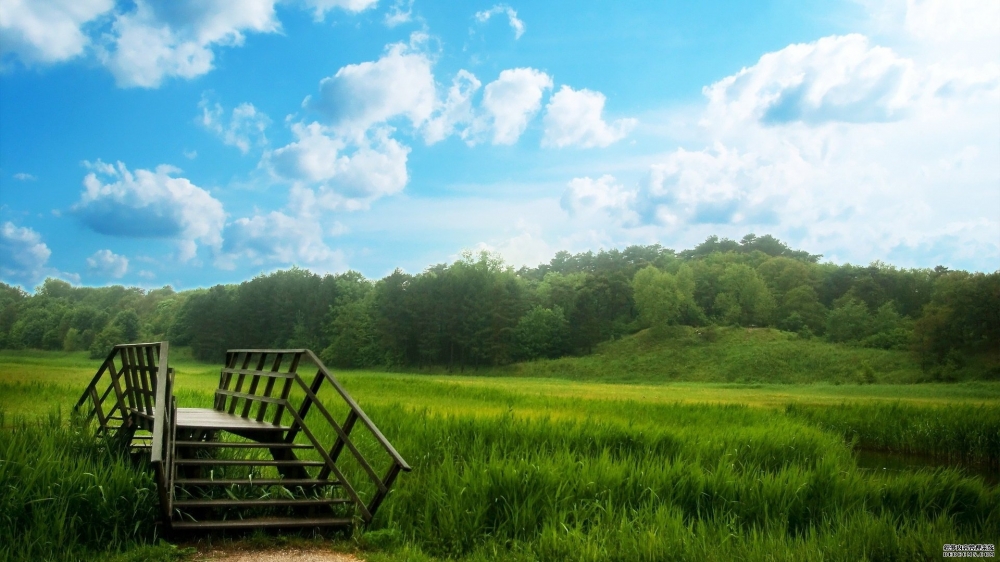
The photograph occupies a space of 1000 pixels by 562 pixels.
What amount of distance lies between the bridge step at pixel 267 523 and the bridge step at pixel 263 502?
0.21 meters

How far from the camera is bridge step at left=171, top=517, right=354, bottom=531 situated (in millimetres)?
8663

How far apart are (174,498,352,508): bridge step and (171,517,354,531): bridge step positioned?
21 centimetres

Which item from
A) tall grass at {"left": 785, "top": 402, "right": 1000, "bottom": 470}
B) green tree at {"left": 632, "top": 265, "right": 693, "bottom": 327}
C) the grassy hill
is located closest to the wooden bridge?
tall grass at {"left": 785, "top": 402, "right": 1000, "bottom": 470}

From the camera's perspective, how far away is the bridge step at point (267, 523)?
341 inches

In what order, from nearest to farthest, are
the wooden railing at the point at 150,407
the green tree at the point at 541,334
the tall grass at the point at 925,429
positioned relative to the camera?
the wooden railing at the point at 150,407 < the tall grass at the point at 925,429 < the green tree at the point at 541,334

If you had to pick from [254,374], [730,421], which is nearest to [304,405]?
[254,374]

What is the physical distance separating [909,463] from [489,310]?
64.0m

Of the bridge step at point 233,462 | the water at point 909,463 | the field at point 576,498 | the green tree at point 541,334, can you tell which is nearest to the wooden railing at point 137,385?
the field at point 576,498

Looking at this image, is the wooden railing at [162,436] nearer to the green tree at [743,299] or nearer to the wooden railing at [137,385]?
the wooden railing at [137,385]

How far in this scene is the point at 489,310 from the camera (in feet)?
272

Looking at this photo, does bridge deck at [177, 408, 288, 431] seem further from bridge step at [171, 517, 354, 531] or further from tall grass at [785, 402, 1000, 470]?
tall grass at [785, 402, 1000, 470]

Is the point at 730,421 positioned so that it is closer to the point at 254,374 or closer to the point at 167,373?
the point at 254,374

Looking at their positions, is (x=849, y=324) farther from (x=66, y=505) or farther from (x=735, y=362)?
(x=66, y=505)

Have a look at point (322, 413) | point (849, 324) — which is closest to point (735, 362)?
point (849, 324)
